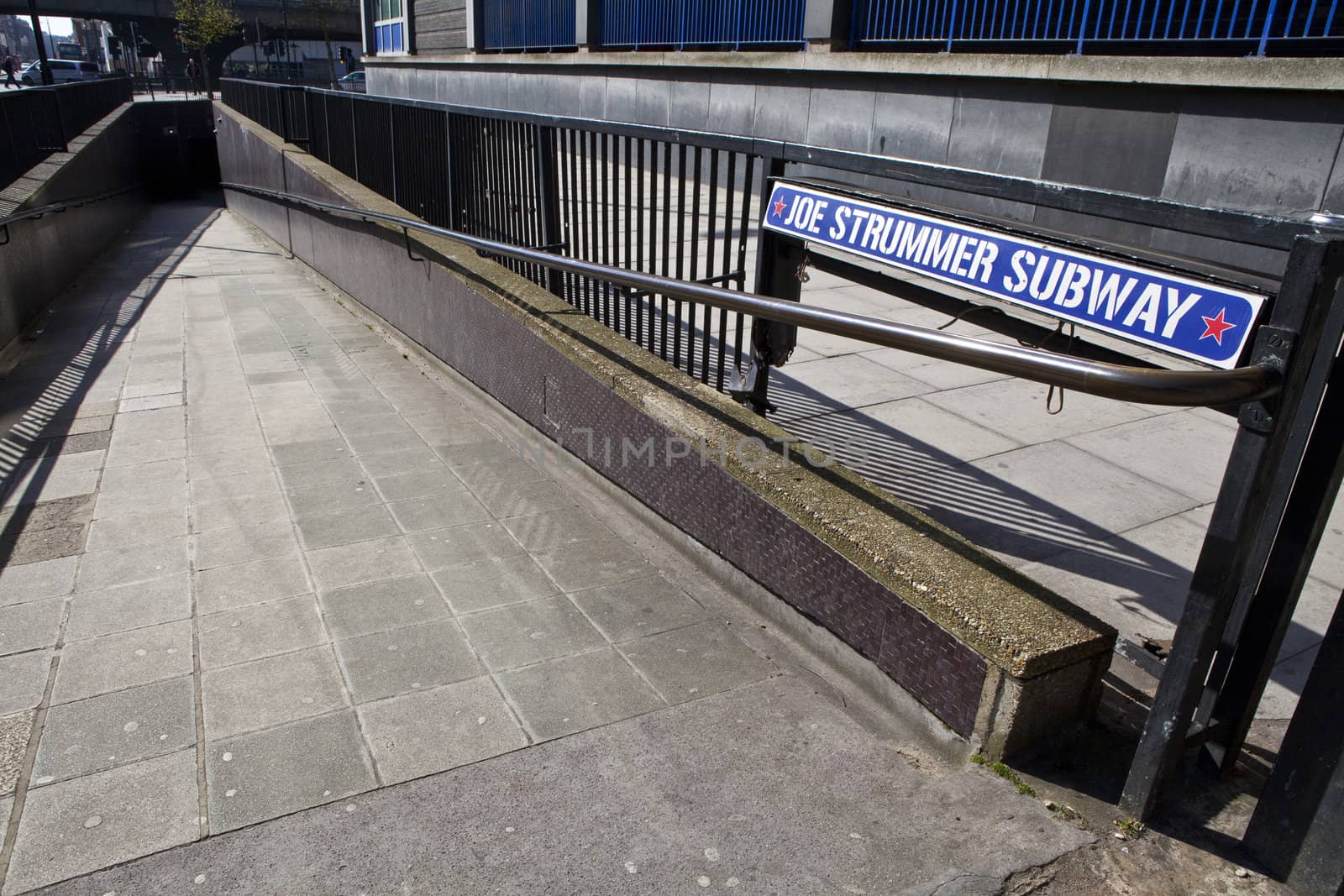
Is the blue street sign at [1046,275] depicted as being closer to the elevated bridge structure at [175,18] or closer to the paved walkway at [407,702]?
the paved walkway at [407,702]

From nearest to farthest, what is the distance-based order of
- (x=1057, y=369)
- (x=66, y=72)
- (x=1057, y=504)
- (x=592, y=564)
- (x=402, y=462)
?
(x=1057, y=369)
(x=592, y=564)
(x=1057, y=504)
(x=402, y=462)
(x=66, y=72)

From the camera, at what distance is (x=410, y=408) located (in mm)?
6629

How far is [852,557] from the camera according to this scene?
325 cm

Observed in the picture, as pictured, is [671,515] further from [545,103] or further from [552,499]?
[545,103]

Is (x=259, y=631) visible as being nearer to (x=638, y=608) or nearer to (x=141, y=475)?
(x=638, y=608)

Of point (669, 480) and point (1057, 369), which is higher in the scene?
point (1057, 369)

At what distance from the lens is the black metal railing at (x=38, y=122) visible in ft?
35.6

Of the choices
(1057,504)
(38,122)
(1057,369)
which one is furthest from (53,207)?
(1057,369)

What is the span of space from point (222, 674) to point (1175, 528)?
15.0 ft

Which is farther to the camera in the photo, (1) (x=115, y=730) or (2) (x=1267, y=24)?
(2) (x=1267, y=24)

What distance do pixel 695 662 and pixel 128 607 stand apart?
2.46m

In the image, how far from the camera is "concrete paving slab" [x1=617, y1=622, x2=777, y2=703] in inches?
135

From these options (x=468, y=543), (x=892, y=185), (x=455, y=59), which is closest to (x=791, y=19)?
(x=892, y=185)

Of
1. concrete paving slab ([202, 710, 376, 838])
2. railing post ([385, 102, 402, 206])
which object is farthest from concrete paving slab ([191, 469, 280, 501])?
railing post ([385, 102, 402, 206])
